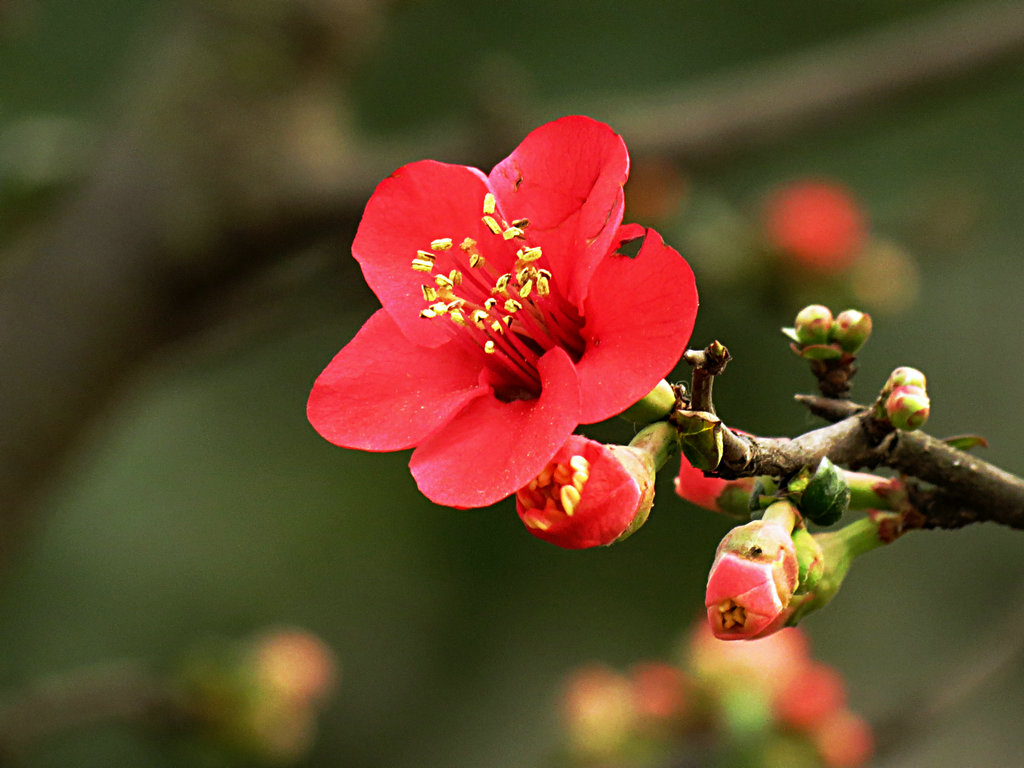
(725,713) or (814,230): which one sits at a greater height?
(814,230)

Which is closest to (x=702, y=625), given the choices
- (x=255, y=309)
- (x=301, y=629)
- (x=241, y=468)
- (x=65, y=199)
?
(x=255, y=309)

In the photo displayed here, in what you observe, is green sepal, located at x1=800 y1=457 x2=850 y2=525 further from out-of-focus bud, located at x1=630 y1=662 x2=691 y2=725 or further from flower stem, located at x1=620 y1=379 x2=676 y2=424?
out-of-focus bud, located at x1=630 y1=662 x2=691 y2=725

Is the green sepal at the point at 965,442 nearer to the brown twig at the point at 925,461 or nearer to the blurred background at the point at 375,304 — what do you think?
the brown twig at the point at 925,461

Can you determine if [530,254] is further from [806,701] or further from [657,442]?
[806,701]

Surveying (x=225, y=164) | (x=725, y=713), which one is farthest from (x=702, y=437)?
(x=225, y=164)

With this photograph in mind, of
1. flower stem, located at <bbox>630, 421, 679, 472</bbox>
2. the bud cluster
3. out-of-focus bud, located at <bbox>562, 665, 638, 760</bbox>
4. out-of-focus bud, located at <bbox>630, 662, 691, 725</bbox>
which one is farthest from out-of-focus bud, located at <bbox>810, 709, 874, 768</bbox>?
flower stem, located at <bbox>630, 421, 679, 472</bbox>

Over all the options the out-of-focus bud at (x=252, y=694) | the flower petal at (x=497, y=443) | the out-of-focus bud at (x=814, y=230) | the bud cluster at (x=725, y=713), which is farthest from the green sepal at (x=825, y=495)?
the out-of-focus bud at (x=814, y=230)
